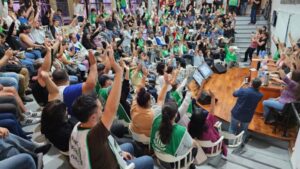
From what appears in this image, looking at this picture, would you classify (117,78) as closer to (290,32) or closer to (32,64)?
(32,64)

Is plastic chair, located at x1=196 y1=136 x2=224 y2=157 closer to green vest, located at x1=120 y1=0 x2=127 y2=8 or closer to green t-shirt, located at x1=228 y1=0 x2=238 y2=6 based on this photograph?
green vest, located at x1=120 y1=0 x2=127 y2=8

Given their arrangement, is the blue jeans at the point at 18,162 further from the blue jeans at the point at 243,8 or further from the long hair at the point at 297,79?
the blue jeans at the point at 243,8

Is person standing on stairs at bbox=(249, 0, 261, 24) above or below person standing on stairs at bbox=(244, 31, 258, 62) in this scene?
above

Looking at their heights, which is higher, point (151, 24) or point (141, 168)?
point (151, 24)

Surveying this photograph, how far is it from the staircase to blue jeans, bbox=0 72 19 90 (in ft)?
28.3

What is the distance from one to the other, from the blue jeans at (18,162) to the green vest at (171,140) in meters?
1.01

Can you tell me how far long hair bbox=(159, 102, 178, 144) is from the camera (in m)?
2.12

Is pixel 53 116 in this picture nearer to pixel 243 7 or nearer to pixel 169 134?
pixel 169 134

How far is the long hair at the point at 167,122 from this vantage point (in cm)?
212

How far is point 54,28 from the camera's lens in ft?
20.2

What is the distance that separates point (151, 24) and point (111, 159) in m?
9.75

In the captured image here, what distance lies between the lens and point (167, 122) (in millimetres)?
2129

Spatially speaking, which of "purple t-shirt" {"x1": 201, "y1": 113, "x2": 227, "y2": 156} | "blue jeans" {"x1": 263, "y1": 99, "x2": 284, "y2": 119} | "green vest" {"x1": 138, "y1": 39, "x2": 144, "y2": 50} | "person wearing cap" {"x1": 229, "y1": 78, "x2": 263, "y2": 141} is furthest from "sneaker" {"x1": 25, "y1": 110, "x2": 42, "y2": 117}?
"green vest" {"x1": 138, "y1": 39, "x2": 144, "y2": 50}

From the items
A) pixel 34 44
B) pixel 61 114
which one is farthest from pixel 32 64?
pixel 61 114
